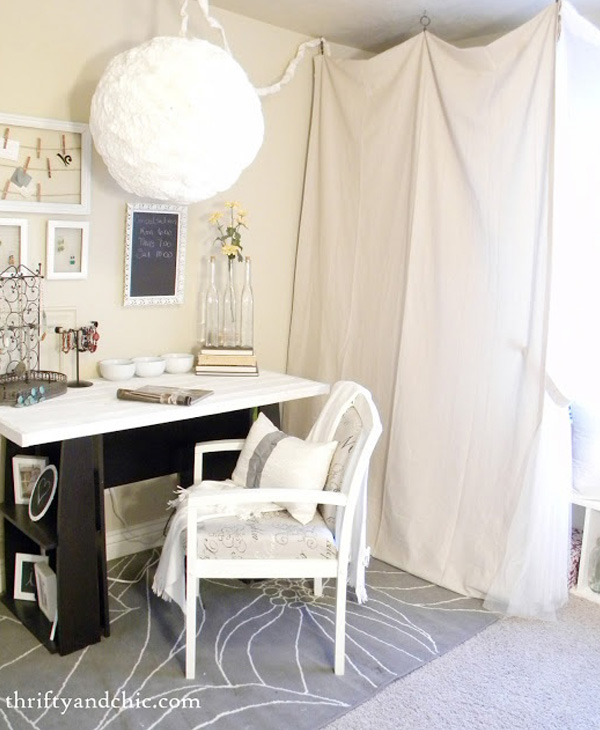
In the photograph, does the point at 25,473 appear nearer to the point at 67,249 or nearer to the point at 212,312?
the point at 67,249

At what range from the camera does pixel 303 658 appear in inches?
90.8

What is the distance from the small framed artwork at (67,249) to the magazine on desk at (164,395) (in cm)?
52

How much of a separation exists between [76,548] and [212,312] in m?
1.21

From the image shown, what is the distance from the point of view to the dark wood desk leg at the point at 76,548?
87.0 inches

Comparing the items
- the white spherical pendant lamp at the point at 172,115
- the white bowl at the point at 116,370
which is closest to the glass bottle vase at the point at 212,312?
the white bowl at the point at 116,370

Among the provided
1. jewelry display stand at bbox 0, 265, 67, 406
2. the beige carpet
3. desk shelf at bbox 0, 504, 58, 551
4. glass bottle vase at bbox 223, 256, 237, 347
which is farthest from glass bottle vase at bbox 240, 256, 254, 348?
the beige carpet

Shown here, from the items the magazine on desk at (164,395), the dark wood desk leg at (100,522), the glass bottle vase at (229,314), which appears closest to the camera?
the dark wood desk leg at (100,522)

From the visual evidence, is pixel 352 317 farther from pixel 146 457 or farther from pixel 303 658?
pixel 303 658

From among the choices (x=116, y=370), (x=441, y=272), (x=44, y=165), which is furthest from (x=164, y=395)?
(x=441, y=272)

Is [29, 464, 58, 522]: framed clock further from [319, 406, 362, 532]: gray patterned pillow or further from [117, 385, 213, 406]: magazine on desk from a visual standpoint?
[319, 406, 362, 532]: gray patterned pillow

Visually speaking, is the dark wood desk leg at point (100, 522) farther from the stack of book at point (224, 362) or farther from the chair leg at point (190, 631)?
the stack of book at point (224, 362)

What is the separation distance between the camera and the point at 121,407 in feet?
7.74

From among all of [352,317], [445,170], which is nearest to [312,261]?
[352,317]

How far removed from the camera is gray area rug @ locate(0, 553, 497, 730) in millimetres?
2023
